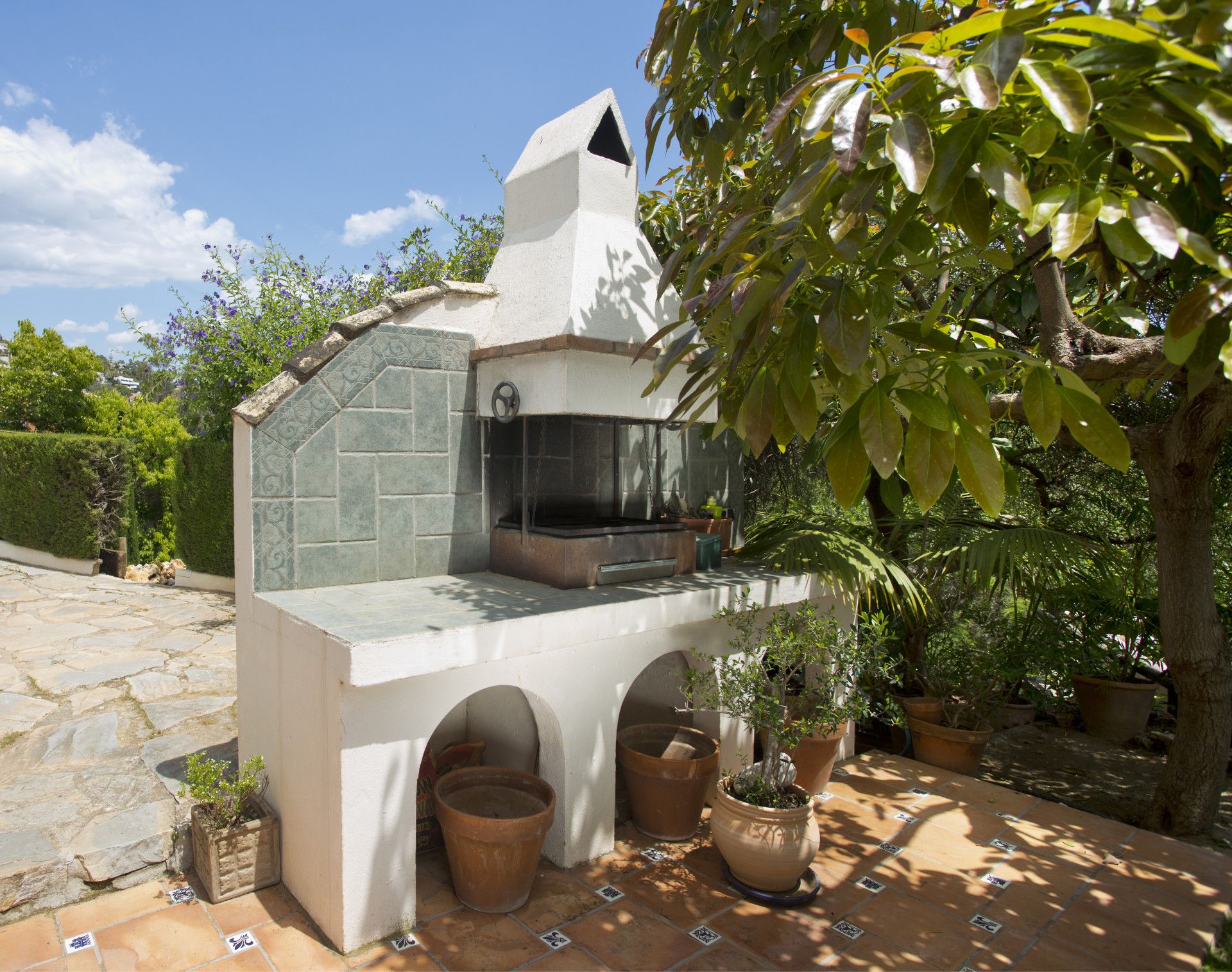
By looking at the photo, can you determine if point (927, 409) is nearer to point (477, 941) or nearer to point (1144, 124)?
point (1144, 124)

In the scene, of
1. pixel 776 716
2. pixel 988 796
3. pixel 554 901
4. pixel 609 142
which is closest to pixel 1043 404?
pixel 776 716

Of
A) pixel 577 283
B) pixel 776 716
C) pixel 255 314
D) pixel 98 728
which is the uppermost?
pixel 255 314

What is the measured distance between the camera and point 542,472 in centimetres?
504

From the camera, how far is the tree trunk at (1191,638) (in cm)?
452

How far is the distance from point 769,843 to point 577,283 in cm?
323

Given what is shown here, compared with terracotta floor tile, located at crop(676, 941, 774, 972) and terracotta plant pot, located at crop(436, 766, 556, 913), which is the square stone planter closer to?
terracotta plant pot, located at crop(436, 766, 556, 913)

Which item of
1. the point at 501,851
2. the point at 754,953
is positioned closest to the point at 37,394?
the point at 501,851

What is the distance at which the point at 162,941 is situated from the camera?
3158 mm

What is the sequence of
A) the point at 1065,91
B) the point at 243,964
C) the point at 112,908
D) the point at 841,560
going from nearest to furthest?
the point at 1065,91
the point at 243,964
the point at 112,908
the point at 841,560

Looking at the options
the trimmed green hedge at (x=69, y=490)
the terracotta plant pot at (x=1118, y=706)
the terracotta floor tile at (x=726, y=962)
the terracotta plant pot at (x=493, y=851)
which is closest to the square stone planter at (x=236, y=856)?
the terracotta plant pot at (x=493, y=851)

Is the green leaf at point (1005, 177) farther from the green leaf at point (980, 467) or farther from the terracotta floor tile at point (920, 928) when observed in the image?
the terracotta floor tile at point (920, 928)

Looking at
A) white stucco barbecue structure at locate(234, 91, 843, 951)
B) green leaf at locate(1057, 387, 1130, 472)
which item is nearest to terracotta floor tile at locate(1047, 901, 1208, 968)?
white stucco barbecue structure at locate(234, 91, 843, 951)

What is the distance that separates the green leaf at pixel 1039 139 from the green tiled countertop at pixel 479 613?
8.84ft

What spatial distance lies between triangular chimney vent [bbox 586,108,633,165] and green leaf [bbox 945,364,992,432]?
12.1 ft
